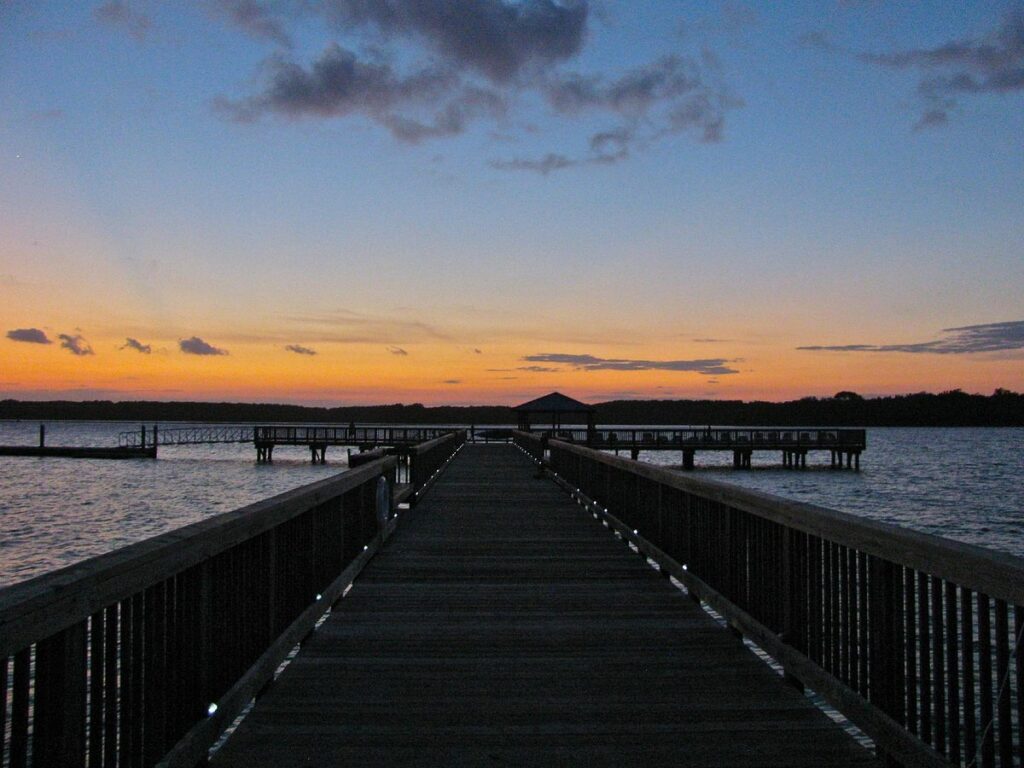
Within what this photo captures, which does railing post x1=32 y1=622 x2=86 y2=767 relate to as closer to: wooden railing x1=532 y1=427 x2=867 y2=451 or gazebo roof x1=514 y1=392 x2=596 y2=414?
gazebo roof x1=514 y1=392 x2=596 y2=414

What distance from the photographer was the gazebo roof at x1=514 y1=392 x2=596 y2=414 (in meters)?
38.6

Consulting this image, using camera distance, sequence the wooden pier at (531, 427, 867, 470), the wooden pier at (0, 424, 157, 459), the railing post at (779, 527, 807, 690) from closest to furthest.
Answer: the railing post at (779, 527, 807, 690)
the wooden pier at (531, 427, 867, 470)
the wooden pier at (0, 424, 157, 459)

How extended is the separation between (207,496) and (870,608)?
37332 mm

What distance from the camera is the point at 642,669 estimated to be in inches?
178

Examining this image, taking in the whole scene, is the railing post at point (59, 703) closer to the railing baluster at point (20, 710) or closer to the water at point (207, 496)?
the railing baluster at point (20, 710)

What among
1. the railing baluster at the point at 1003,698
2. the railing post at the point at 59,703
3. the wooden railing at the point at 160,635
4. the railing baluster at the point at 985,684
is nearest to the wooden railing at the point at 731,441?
the wooden railing at the point at 160,635

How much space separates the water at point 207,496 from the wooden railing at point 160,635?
48.9ft

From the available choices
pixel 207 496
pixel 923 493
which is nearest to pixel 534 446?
pixel 207 496

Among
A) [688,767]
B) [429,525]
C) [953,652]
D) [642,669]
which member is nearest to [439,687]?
[642,669]

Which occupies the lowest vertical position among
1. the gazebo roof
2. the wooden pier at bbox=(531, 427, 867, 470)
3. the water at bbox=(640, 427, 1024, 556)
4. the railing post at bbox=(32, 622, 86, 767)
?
the water at bbox=(640, 427, 1024, 556)

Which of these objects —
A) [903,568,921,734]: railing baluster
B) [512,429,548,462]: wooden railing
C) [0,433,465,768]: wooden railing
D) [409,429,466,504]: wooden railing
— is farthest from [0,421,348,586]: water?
[903,568,921,734]: railing baluster

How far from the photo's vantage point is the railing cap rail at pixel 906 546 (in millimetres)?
2473

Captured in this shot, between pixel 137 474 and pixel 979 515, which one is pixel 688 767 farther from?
pixel 137 474

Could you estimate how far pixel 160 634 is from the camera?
9.85 feet
